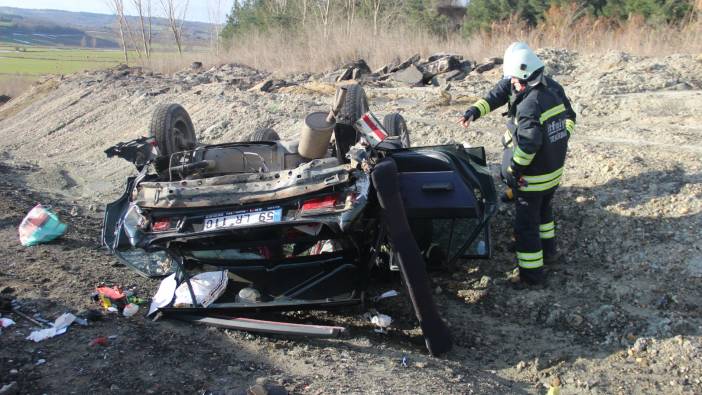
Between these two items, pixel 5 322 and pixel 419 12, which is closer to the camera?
pixel 5 322

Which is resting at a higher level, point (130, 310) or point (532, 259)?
point (532, 259)

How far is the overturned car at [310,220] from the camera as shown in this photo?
3.64 metres

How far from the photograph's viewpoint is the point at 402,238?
11.9 ft

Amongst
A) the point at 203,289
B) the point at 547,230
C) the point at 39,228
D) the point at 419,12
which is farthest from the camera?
the point at 419,12

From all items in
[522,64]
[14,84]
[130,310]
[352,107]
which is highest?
[522,64]

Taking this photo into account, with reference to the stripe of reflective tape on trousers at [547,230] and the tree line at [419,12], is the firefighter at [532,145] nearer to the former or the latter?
the stripe of reflective tape on trousers at [547,230]

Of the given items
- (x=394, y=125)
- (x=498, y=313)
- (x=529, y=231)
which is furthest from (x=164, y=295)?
(x=529, y=231)

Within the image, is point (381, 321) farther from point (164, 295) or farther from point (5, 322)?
point (5, 322)

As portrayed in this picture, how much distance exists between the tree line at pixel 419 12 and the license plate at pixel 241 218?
62.9ft

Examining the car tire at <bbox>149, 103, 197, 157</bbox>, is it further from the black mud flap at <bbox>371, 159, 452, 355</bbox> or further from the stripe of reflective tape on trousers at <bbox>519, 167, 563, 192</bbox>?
the stripe of reflective tape on trousers at <bbox>519, 167, 563, 192</bbox>

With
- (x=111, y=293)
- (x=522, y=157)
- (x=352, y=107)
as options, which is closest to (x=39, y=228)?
(x=111, y=293)

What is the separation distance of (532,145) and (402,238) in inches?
61.2

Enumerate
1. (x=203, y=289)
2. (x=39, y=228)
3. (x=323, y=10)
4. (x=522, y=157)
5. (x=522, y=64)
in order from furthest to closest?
(x=323, y=10) < (x=39, y=228) < (x=522, y=64) < (x=522, y=157) < (x=203, y=289)

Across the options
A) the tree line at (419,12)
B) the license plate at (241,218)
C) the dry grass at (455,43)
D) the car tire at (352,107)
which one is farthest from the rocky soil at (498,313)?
the tree line at (419,12)
